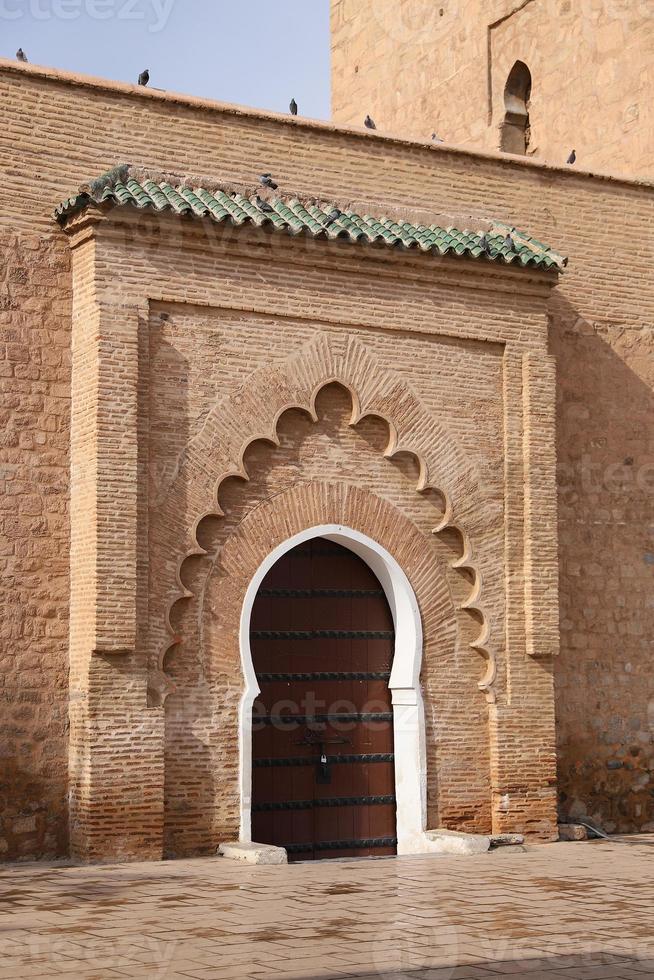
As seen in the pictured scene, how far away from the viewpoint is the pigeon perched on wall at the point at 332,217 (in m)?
9.98

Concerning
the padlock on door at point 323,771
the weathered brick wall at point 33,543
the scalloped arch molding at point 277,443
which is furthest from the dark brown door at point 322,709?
the weathered brick wall at point 33,543

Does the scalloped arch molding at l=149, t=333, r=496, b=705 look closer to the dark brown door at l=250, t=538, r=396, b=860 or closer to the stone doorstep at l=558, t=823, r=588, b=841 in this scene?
the dark brown door at l=250, t=538, r=396, b=860

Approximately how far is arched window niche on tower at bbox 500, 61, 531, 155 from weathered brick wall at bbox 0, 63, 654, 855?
141 inches

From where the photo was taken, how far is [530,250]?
10.7m

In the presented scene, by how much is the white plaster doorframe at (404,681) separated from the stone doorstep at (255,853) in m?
1.27

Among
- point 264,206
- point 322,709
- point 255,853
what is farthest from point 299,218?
point 255,853

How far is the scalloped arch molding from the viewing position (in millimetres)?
9297

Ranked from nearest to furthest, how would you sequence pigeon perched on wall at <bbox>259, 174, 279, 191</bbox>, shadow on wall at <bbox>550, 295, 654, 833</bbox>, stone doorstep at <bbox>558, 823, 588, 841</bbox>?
1. pigeon perched on wall at <bbox>259, 174, 279, 191</bbox>
2. stone doorstep at <bbox>558, 823, 588, 841</bbox>
3. shadow on wall at <bbox>550, 295, 654, 833</bbox>

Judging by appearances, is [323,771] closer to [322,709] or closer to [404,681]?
[322,709]

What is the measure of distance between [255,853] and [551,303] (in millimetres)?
5182

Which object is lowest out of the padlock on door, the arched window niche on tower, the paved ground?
the paved ground

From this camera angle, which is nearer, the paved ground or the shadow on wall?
the paved ground

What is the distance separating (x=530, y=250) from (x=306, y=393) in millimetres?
2179

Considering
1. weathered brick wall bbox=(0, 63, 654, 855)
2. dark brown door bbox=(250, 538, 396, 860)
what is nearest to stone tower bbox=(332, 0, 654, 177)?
weathered brick wall bbox=(0, 63, 654, 855)
